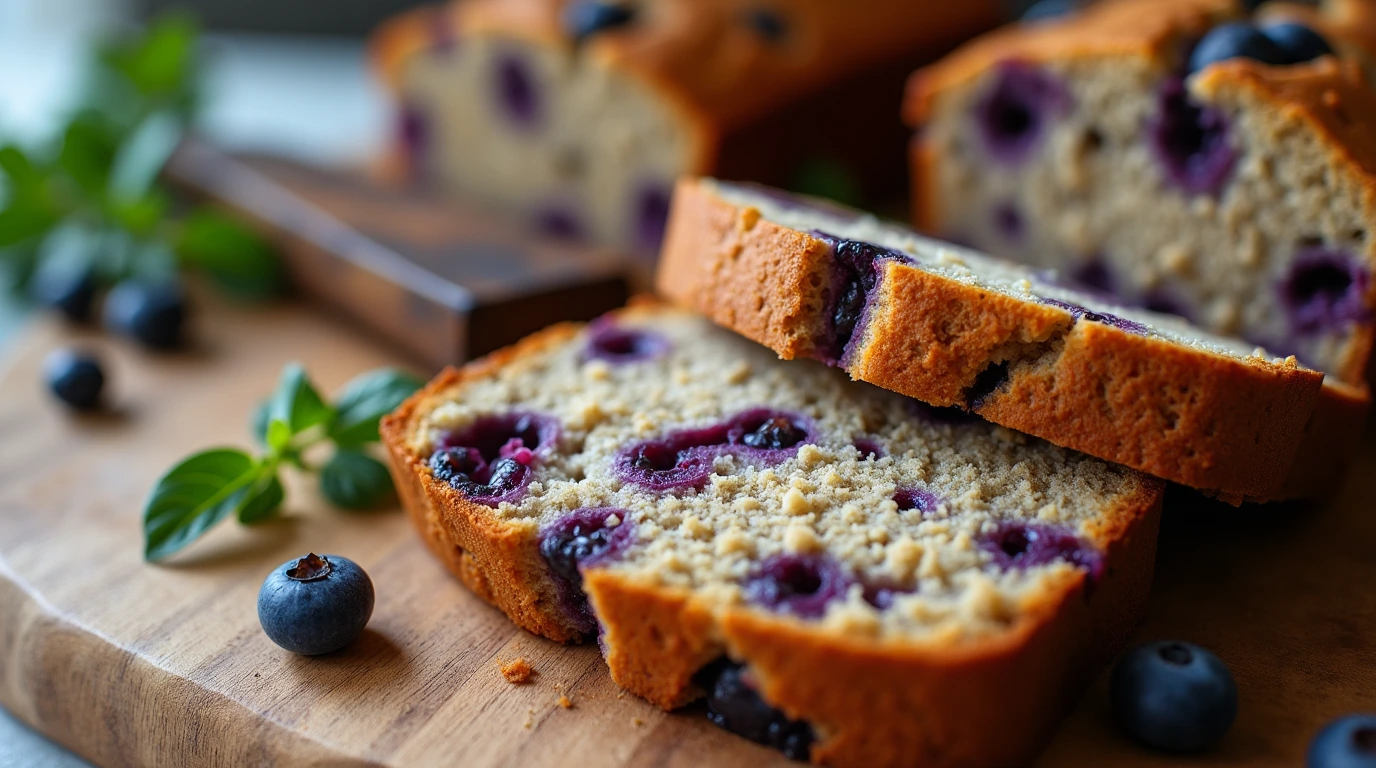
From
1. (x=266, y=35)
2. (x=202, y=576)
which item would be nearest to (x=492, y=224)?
(x=202, y=576)

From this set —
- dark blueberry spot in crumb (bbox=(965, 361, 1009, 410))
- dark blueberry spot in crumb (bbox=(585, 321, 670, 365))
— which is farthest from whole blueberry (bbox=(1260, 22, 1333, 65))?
dark blueberry spot in crumb (bbox=(585, 321, 670, 365))

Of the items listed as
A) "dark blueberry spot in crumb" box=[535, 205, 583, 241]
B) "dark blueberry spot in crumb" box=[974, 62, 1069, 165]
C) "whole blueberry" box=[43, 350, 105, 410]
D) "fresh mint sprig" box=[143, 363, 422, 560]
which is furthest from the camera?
"dark blueberry spot in crumb" box=[535, 205, 583, 241]

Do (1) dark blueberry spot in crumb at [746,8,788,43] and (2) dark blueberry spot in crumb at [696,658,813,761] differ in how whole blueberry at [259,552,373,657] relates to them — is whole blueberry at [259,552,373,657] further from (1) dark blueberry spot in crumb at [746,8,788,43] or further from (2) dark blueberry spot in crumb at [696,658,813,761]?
(1) dark blueberry spot in crumb at [746,8,788,43]

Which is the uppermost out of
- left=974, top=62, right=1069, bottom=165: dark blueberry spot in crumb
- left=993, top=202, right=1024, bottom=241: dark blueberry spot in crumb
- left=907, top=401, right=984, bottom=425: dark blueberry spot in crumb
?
left=974, top=62, right=1069, bottom=165: dark blueberry spot in crumb

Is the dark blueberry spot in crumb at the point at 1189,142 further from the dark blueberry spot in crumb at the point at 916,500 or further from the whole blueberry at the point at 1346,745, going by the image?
the whole blueberry at the point at 1346,745

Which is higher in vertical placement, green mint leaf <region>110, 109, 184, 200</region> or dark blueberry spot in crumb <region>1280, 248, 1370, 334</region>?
Result: dark blueberry spot in crumb <region>1280, 248, 1370, 334</region>

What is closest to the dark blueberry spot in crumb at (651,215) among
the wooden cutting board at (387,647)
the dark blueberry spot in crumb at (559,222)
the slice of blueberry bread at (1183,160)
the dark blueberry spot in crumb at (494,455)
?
the dark blueberry spot in crumb at (559,222)

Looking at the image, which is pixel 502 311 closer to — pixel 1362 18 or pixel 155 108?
pixel 155 108
